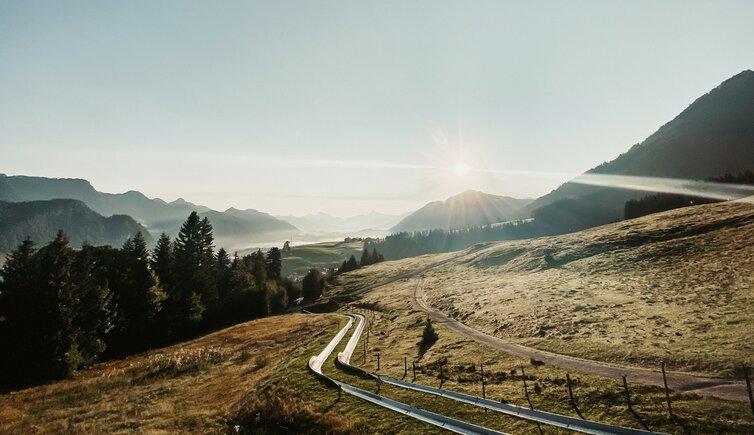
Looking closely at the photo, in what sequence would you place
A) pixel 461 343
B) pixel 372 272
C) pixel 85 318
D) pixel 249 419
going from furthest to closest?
pixel 372 272
pixel 85 318
pixel 461 343
pixel 249 419

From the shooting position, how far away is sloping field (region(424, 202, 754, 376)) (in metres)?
31.4

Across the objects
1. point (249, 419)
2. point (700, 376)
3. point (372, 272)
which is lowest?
point (372, 272)

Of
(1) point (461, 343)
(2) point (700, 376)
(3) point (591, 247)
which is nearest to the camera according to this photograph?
(2) point (700, 376)

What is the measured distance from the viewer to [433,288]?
98.6 m

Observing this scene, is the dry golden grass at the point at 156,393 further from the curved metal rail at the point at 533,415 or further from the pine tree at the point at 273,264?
the pine tree at the point at 273,264

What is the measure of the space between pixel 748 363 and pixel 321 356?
37910 mm

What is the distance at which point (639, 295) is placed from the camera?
158 ft

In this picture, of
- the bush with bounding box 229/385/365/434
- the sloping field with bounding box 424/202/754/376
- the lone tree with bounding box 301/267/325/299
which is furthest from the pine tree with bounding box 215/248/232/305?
the bush with bounding box 229/385/365/434

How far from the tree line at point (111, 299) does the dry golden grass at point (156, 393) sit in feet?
19.3

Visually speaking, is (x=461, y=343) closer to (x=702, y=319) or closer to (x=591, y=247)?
(x=702, y=319)

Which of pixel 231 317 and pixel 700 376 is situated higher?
pixel 700 376

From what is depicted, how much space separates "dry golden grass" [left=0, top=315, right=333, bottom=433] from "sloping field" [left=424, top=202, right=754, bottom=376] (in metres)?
31.0

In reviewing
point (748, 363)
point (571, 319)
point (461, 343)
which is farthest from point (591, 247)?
point (748, 363)

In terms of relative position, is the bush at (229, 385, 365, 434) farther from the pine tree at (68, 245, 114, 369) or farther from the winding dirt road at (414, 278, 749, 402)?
the pine tree at (68, 245, 114, 369)
